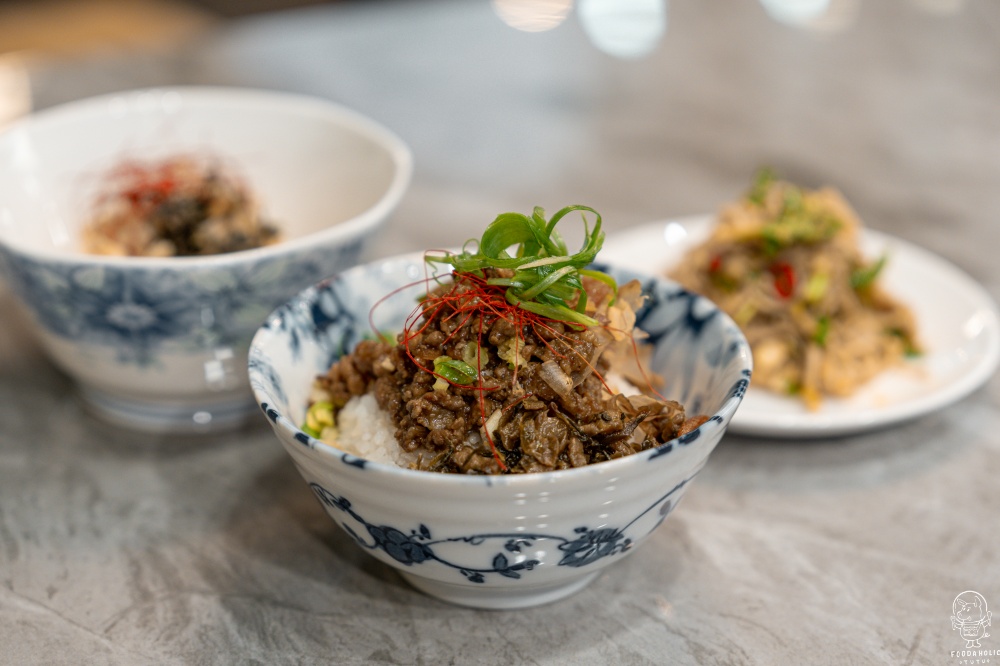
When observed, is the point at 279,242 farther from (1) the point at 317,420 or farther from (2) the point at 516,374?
(2) the point at 516,374

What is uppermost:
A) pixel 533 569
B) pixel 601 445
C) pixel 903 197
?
pixel 601 445

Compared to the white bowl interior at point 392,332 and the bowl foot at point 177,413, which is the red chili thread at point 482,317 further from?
the bowl foot at point 177,413

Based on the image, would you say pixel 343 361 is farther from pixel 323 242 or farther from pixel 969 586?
pixel 969 586

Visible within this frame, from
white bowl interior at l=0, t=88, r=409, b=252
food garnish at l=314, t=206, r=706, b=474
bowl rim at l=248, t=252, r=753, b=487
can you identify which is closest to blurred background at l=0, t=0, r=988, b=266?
white bowl interior at l=0, t=88, r=409, b=252

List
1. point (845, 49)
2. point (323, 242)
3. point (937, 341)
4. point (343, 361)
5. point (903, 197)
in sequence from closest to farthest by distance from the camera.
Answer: point (343, 361), point (323, 242), point (937, 341), point (903, 197), point (845, 49)

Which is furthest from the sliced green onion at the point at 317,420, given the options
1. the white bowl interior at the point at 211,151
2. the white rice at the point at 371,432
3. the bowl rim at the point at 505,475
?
the white bowl interior at the point at 211,151

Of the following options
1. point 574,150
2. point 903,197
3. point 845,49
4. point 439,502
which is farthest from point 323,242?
point 845,49

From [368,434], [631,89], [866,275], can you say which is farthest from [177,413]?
[631,89]
